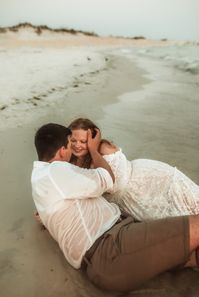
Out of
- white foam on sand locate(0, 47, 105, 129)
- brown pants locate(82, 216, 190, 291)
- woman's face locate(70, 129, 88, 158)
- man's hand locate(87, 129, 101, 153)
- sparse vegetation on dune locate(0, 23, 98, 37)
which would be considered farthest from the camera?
sparse vegetation on dune locate(0, 23, 98, 37)

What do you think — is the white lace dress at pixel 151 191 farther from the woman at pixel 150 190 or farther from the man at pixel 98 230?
the man at pixel 98 230

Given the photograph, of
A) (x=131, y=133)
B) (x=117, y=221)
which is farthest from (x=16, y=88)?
(x=117, y=221)

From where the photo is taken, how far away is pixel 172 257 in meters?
3.00

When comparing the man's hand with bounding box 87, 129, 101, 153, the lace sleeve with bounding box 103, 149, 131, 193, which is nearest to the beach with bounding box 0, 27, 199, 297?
the lace sleeve with bounding box 103, 149, 131, 193

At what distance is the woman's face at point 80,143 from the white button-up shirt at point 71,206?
0.87 meters

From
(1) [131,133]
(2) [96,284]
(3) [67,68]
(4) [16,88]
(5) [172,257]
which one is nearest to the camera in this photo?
(5) [172,257]

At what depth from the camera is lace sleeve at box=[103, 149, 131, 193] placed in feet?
12.8

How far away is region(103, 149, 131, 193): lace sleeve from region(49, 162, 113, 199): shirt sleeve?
2.05 ft

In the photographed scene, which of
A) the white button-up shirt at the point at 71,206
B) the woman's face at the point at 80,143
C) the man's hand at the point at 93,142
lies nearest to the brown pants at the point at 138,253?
the white button-up shirt at the point at 71,206

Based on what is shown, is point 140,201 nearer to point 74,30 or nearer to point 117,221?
point 117,221

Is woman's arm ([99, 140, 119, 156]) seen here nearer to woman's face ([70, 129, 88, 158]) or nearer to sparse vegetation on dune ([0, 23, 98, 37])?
woman's face ([70, 129, 88, 158])

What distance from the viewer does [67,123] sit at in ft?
25.6

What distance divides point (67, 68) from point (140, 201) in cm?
1207

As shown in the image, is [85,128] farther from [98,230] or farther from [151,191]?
[98,230]
